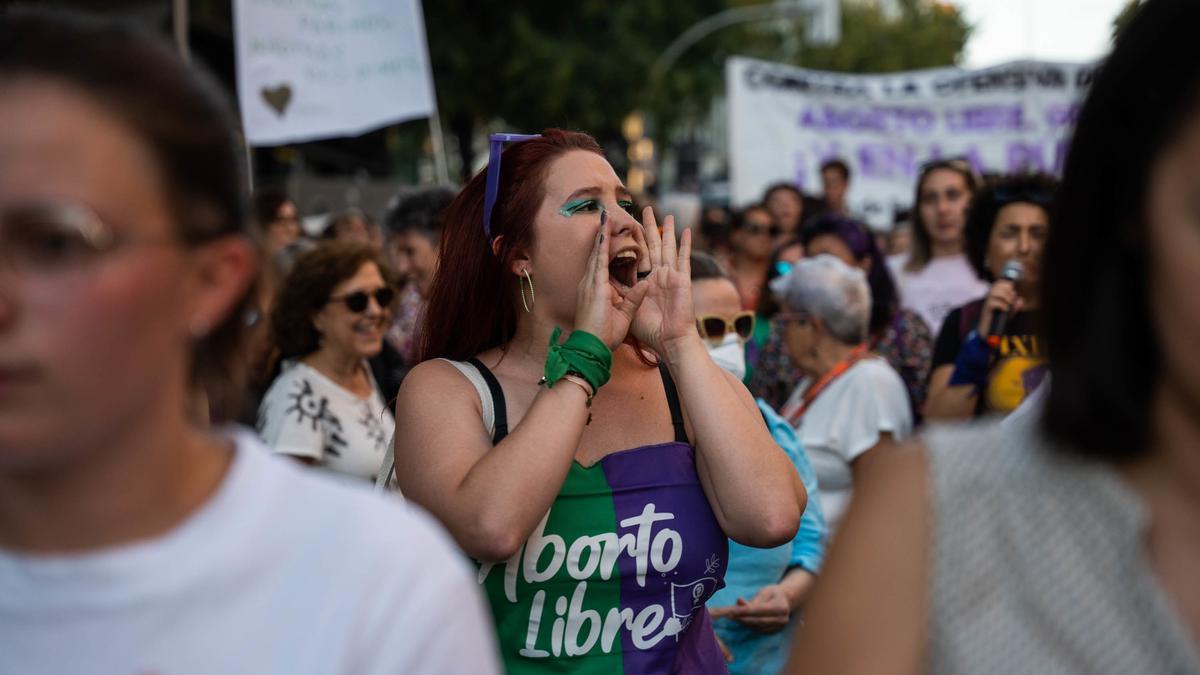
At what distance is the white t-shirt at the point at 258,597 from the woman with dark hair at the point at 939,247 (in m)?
5.96

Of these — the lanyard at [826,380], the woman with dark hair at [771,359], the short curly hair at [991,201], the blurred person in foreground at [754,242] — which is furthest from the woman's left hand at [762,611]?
the blurred person in foreground at [754,242]

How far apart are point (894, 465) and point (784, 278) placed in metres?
4.33

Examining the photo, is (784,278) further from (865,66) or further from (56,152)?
(865,66)

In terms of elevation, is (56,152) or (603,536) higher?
(56,152)

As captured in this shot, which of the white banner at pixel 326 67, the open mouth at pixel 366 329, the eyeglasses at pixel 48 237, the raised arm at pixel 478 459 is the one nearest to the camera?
the eyeglasses at pixel 48 237

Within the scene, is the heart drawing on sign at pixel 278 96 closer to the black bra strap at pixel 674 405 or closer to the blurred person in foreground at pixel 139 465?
the black bra strap at pixel 674 405

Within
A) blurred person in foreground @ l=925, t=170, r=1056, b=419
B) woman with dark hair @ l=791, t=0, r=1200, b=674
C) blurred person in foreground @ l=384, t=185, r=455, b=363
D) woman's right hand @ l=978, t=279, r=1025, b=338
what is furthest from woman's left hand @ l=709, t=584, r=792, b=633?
blurred person in foreground @ l=384, t=185, r=455, b=363

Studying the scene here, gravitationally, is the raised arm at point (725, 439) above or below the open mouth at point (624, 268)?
below

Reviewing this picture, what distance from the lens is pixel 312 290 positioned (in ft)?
17.8

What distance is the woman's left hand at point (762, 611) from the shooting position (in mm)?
3969

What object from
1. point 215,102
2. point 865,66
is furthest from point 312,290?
point 865,66

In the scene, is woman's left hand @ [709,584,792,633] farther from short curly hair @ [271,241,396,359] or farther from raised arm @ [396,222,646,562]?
short curly hair @ [271,241,396,359]

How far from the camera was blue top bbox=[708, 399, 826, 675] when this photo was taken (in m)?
4.07

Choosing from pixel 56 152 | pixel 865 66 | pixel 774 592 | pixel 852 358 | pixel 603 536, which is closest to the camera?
pixel 56 152
